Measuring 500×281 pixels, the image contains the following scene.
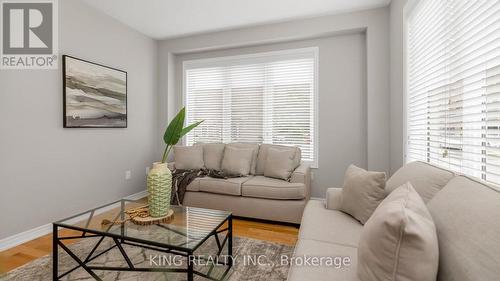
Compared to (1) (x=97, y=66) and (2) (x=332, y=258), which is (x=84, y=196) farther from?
(2) (x=332, y=258)

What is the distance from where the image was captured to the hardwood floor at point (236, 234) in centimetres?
193

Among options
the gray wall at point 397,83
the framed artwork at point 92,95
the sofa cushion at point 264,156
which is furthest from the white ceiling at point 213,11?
the sofa cushion at point 264,156

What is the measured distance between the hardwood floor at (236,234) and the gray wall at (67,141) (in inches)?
8.3

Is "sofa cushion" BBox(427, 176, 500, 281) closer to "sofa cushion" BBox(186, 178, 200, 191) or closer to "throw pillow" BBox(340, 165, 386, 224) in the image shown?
"throw pillow" BBox(340, 165, 386, 224)

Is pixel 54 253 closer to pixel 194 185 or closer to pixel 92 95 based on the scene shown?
pixel 194 185

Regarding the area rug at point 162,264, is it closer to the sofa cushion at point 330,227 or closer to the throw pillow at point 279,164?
the sofa cushion at point 330,227

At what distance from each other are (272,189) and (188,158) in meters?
1.42

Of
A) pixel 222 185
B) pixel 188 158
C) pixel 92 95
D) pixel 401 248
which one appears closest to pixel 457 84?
pixel 401 248

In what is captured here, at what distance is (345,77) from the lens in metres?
3.29

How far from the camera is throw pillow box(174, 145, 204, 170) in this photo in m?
3.38

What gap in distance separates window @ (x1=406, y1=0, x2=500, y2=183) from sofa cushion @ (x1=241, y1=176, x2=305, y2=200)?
3.98 ft

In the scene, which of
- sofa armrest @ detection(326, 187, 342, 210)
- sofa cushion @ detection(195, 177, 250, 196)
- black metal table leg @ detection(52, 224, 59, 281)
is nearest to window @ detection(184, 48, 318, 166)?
sofa cushion @ detection(195, 177, 250, 196)

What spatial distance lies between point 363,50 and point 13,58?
405 centimetres

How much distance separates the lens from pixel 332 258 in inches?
46.3
